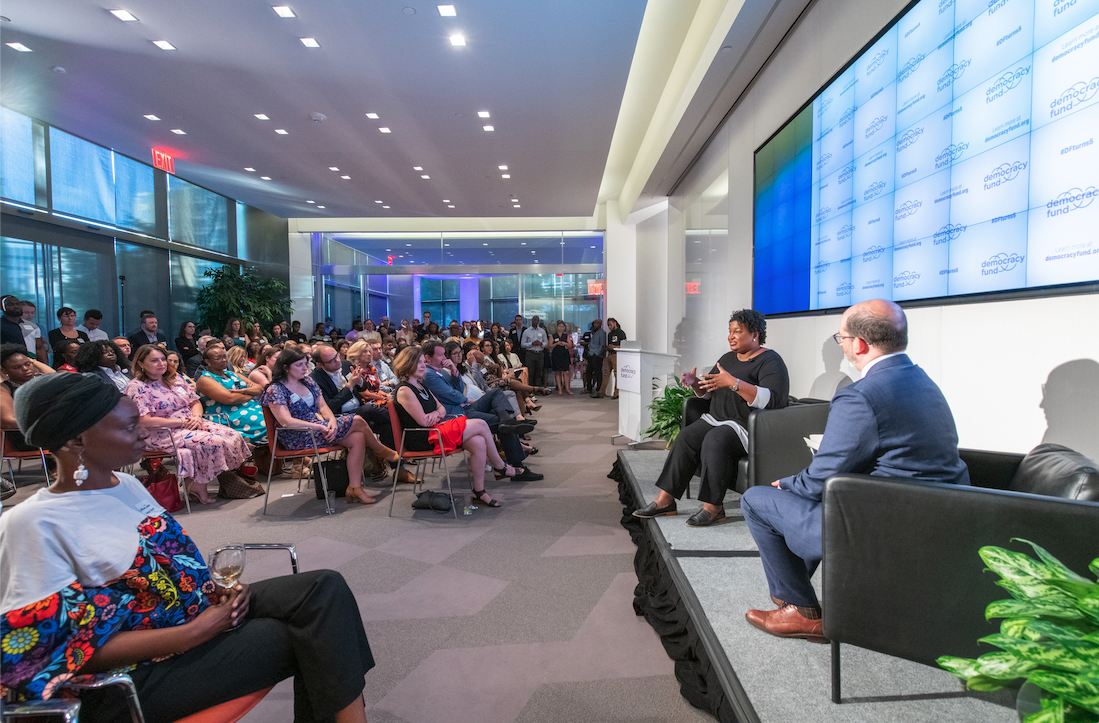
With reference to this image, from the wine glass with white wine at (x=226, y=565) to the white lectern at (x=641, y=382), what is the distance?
4751mm

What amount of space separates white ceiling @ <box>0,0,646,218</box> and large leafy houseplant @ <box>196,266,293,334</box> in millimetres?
2193

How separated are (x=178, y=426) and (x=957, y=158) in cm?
511

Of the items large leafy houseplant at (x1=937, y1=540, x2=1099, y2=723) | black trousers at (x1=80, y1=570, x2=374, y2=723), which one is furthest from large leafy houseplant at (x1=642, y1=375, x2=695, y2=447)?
large leafy houseplant at (x1=937, y1=540, x2=1099, y2=723)

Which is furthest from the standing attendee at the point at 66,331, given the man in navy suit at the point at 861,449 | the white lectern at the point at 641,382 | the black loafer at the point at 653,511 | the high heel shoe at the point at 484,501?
the man in navy suit at the point at 861,449

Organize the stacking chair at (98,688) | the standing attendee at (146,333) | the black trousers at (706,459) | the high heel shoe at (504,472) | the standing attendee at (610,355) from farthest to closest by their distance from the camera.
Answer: the standing attendee at (610,355)
the standing attendee at (146,333)
the high heel shoe at (504,472)
the black trousers at (706,459)
the stacking chair at (98,688)

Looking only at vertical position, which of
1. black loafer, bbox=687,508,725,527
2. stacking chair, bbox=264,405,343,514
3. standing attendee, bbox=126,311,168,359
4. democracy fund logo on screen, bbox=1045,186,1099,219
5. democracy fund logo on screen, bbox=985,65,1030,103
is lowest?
black loafer, bbox=687,508,725,527

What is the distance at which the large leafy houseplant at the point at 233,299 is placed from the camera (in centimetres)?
1120

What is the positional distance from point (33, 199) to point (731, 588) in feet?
33.1

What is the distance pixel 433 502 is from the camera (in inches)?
169

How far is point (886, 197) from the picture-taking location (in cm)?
299

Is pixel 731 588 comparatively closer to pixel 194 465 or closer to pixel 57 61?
pixel 194 465

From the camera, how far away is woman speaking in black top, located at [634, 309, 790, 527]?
3.33 metres

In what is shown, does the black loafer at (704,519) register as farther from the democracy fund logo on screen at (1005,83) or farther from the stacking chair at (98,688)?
the stacking chair at (98,688)

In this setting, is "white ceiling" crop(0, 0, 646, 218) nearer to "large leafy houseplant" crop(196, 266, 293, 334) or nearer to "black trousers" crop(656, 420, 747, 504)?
"large leafy houseplant" crop(196, 266, 293, 334)
